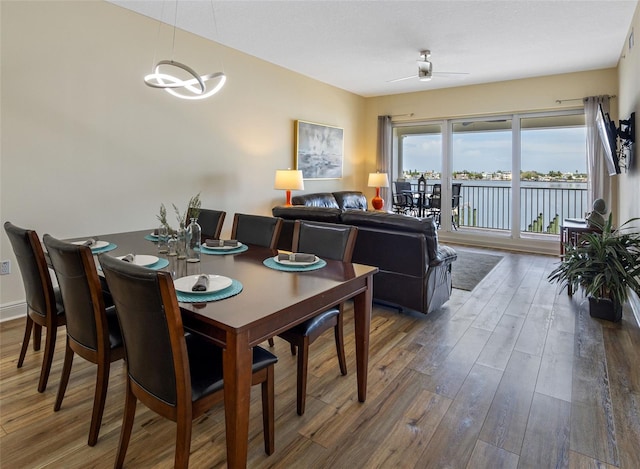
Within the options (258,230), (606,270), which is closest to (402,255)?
(258,230)

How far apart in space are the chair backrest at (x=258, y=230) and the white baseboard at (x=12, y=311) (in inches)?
79.2

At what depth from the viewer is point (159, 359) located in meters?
1.38

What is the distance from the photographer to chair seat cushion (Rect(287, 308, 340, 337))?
2.00 metres

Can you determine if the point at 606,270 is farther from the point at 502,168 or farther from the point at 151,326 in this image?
the point at 502,168

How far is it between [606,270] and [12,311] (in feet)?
16.0

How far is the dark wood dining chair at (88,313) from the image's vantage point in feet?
5.49

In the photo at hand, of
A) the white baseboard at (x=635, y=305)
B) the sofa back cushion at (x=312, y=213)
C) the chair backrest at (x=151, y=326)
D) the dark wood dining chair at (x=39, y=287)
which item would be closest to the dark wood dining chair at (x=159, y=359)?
the chair backrest at (x=151, y=326)

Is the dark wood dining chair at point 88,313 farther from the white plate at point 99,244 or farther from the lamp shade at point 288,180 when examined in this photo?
the lamp shade at point 288,180

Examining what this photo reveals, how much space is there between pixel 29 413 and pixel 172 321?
1.39m

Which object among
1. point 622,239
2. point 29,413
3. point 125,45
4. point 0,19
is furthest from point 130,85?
point 622,239

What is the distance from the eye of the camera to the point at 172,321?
1.29 metres

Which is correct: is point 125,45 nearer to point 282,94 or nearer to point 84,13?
point 84,13

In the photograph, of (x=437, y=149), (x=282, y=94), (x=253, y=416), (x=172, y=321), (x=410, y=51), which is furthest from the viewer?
(x=437, y=149)

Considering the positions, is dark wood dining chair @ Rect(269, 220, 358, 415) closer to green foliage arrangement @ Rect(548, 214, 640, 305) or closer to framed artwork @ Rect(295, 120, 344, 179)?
green foliage arrangement @ Rect(548, 214, 640, 305)
